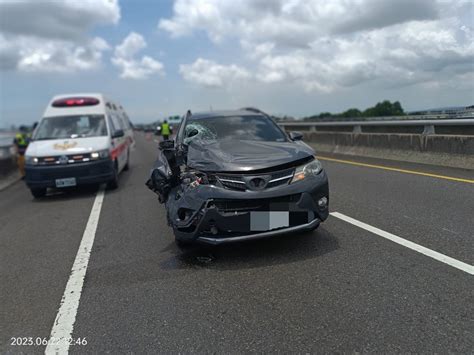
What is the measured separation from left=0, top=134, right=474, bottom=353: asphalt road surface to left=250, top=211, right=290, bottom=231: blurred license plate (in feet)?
1.44

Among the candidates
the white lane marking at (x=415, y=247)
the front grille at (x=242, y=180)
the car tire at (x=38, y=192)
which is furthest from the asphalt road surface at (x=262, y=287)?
the car tire at (x=38, y=192)

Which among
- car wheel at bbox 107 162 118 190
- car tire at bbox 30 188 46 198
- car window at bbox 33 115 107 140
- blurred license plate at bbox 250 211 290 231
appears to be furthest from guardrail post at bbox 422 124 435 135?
car tire at bbox 30 188 46 198

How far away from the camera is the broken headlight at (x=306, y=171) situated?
14.5 feet

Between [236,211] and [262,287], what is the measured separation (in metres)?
0.82

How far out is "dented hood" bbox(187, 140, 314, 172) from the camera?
4.31 meters

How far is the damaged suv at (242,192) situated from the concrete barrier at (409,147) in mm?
6639

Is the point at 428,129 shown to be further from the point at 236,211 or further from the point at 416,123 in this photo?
the point at 236,211

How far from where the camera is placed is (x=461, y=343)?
2707 millimetres

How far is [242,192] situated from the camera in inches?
163

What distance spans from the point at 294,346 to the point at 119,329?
1.43m

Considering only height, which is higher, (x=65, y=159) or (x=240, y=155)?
(x=240, y=155)

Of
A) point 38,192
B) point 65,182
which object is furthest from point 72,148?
point 38,192

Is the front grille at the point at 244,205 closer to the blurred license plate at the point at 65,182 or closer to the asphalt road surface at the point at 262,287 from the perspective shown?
the asphalt road surface at the point at 262,287

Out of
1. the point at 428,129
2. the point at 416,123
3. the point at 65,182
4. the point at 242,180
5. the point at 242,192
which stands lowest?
the point at 65,182
